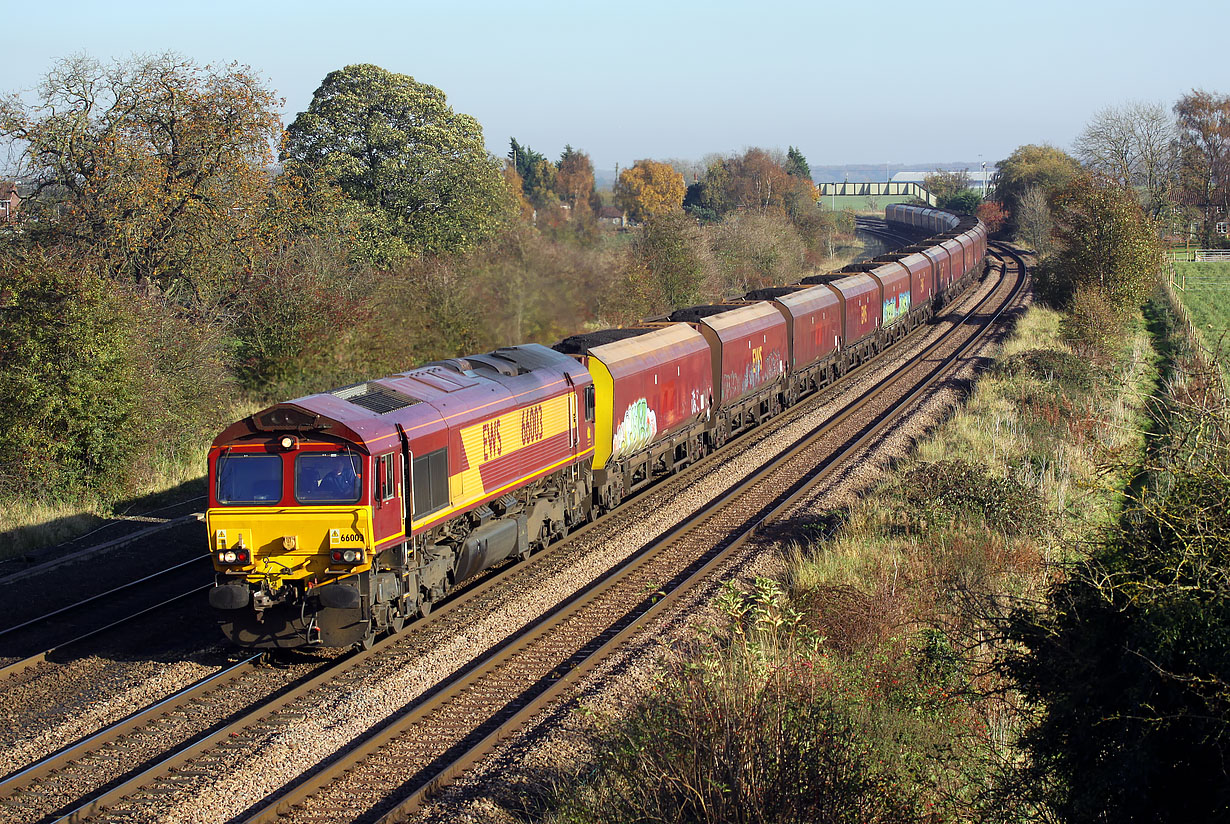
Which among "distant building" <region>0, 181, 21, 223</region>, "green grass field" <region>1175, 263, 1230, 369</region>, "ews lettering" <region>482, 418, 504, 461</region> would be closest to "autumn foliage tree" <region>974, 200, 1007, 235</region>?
"green grass field" <region>1175, 263, 1230, 369</region>

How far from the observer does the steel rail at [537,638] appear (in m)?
9.24

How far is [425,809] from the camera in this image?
352 inches

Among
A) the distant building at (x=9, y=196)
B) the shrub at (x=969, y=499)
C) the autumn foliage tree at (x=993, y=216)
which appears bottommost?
the shrub at (x=969, y=499)

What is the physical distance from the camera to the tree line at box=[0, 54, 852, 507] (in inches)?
765

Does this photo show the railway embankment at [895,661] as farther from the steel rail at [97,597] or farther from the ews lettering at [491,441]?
the steel rail at [97,597]

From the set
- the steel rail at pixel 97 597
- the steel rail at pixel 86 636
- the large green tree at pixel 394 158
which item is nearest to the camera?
the steel rail at pixel 86 636

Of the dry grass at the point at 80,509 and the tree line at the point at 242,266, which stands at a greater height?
the tree line at the point at 242,266

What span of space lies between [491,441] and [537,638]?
294 centimetres

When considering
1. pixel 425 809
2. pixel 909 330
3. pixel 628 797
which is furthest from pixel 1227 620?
pixel 909 330

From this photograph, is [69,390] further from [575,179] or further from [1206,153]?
[575,179]

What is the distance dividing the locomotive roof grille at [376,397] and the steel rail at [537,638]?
3414mm

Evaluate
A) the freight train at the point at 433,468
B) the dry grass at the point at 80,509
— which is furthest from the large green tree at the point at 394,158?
the freight train at the point at 433,468

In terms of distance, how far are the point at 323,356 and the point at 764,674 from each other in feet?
67.7

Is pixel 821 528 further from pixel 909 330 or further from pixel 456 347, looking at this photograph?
pixel 909 330
